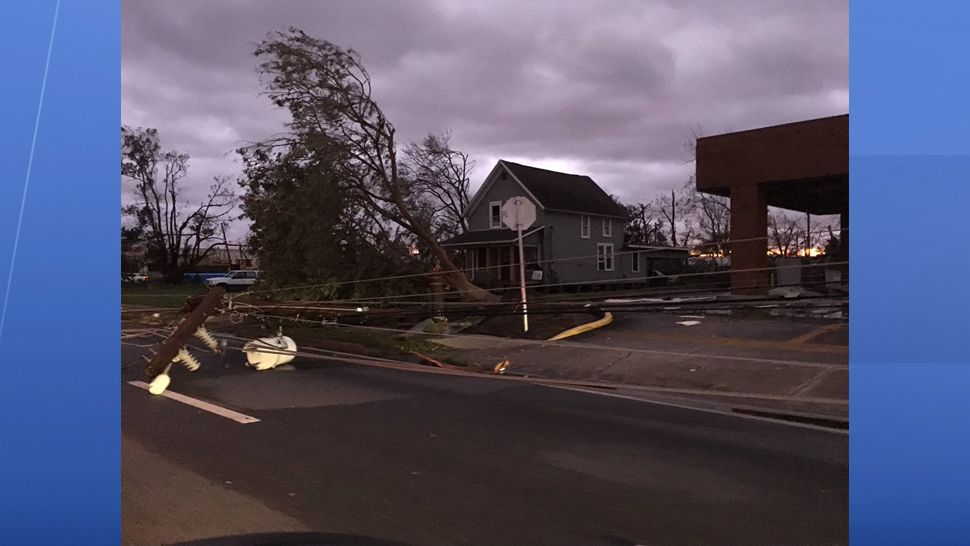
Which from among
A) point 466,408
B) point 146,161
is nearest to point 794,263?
point 466,408

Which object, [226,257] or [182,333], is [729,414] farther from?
[182,333]

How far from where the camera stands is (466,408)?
6.69 metres

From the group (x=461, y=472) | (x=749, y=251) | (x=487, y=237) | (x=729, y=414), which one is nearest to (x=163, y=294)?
(x=461, y=472)

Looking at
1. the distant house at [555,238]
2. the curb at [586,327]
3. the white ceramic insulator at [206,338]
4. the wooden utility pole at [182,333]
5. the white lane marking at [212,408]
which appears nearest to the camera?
the wooden utility pole at [182,333]

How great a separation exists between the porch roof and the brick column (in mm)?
1513

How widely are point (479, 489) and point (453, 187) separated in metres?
2.15

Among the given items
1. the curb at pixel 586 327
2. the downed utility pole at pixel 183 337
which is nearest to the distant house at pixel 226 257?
the downed utility pole at pixel 183 337

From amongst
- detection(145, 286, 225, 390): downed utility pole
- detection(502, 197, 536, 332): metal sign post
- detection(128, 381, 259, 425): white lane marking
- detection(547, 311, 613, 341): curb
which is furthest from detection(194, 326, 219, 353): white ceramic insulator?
detection(547, 311, 613, 341): curb

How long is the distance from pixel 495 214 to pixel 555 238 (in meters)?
0.67

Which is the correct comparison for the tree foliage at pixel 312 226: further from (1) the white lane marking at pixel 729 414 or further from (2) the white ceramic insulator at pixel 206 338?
(1) the white lane marking at pixel 729 414

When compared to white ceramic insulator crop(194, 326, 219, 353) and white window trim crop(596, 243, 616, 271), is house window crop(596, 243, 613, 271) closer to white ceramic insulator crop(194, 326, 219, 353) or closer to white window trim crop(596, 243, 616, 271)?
white window trim crop(596, 243, 616, 271)

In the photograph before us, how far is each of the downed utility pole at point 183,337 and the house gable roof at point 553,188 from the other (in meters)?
2.09

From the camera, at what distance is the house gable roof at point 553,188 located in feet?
15.3

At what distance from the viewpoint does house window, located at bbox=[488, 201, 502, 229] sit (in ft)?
16.1
